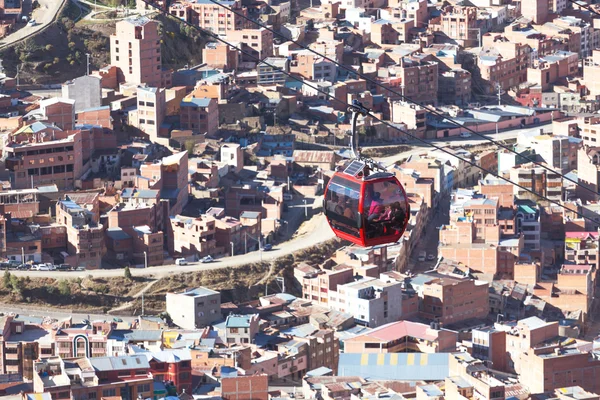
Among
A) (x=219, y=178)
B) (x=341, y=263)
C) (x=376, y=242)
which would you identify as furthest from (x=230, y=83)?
(x=376, y=242)

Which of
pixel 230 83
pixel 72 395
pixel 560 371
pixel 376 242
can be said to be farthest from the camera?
pixel 230 83

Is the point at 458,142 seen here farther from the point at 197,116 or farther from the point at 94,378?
→ the point at 94,378

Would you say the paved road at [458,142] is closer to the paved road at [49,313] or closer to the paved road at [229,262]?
the paved road at [229,262]

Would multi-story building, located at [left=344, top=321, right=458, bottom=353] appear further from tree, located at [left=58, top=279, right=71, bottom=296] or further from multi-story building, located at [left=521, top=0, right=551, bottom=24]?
multi-story building, located at [left=521, top=0, right=551, bottom=24]

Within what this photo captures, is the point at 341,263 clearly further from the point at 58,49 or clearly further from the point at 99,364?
the point at 58,49

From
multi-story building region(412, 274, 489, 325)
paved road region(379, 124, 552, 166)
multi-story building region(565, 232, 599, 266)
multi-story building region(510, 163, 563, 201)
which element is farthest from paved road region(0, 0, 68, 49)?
multi-story building region(412, 274, 489, 325)

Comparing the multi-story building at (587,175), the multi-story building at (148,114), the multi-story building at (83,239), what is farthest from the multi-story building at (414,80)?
the multi-story building at (83,239)
